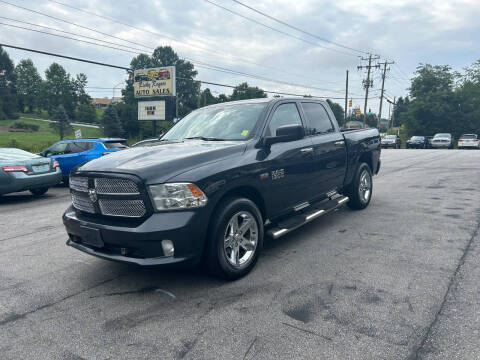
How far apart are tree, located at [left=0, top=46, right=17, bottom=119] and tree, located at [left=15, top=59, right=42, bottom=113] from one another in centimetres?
Answer: 455

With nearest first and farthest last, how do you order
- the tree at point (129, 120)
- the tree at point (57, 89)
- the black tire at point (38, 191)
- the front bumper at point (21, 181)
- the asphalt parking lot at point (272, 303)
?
the asphalt parking lot at point (272, 303) → the front bumper at point (21, 181) → the black tire at point (38, 191) → the tree at point (129, 120) → the tree at point (57, 89)

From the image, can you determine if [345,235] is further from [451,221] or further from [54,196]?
[54,196]

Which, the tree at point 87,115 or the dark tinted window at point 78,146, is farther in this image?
the tree at point 87,115

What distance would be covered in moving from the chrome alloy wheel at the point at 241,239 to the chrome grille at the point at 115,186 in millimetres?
962

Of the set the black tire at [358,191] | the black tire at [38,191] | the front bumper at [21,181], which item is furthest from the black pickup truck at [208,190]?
the black tire at [38,191]

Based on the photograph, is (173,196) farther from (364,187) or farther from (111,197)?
(364,187)

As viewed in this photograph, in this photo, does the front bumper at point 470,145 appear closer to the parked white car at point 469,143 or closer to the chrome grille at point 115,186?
the parked white car at point 469,143

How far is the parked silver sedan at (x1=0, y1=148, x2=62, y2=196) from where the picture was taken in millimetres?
8242

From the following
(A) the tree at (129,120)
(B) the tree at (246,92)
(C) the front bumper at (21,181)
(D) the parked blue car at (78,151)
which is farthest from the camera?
(B) the tree at (246,92)

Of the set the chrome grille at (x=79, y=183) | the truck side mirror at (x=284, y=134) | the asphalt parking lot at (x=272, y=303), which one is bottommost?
the asphalt parking lot at (x=272, y=303)

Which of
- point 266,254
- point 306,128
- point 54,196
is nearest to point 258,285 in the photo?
point 266,254

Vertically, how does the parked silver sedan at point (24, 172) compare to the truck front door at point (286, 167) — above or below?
below

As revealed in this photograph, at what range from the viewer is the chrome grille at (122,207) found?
3.22 metres

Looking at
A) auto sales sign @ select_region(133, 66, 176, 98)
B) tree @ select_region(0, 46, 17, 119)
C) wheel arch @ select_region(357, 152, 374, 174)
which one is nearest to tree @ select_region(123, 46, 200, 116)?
tree @ select_region(0, 46, 17, 119)
